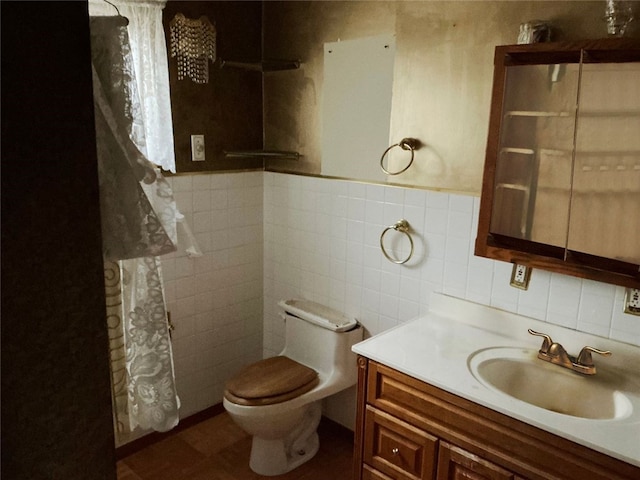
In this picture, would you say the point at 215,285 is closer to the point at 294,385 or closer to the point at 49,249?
the point at 294,385

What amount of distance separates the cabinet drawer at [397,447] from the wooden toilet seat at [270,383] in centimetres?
47

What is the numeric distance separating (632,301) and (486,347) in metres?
0.47

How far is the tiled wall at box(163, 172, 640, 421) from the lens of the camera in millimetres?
1937

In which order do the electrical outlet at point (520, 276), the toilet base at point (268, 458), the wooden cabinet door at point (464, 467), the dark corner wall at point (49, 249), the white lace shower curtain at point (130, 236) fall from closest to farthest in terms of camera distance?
the dark corner wall at point (49, 249) → the white lace shower curtain at point (130, 236) → the wooden cabinet door at point (464, 467) → the electrical outlet at point (520, 276) → the toilet base at point (268, 458)

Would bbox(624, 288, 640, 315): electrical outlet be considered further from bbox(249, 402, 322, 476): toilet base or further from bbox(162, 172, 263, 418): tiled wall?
bbox(162, 172, 263, 418): tiled wall

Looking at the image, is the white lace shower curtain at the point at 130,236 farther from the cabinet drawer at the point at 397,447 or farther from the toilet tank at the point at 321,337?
the toilet tank at the point at 321,337

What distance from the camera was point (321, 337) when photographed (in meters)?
2.43

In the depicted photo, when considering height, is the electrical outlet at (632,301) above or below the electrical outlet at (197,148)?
below

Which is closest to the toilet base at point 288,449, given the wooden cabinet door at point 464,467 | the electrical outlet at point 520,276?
the wooden cabinet door at point 464,467

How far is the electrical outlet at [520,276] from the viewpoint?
1.87 m

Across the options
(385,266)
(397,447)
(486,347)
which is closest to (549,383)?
(486,347)

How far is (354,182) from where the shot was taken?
2.37 metres

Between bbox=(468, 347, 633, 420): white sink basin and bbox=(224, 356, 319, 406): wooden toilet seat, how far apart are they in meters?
0.81

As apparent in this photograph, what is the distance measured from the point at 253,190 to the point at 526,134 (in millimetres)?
Answer: 1428
